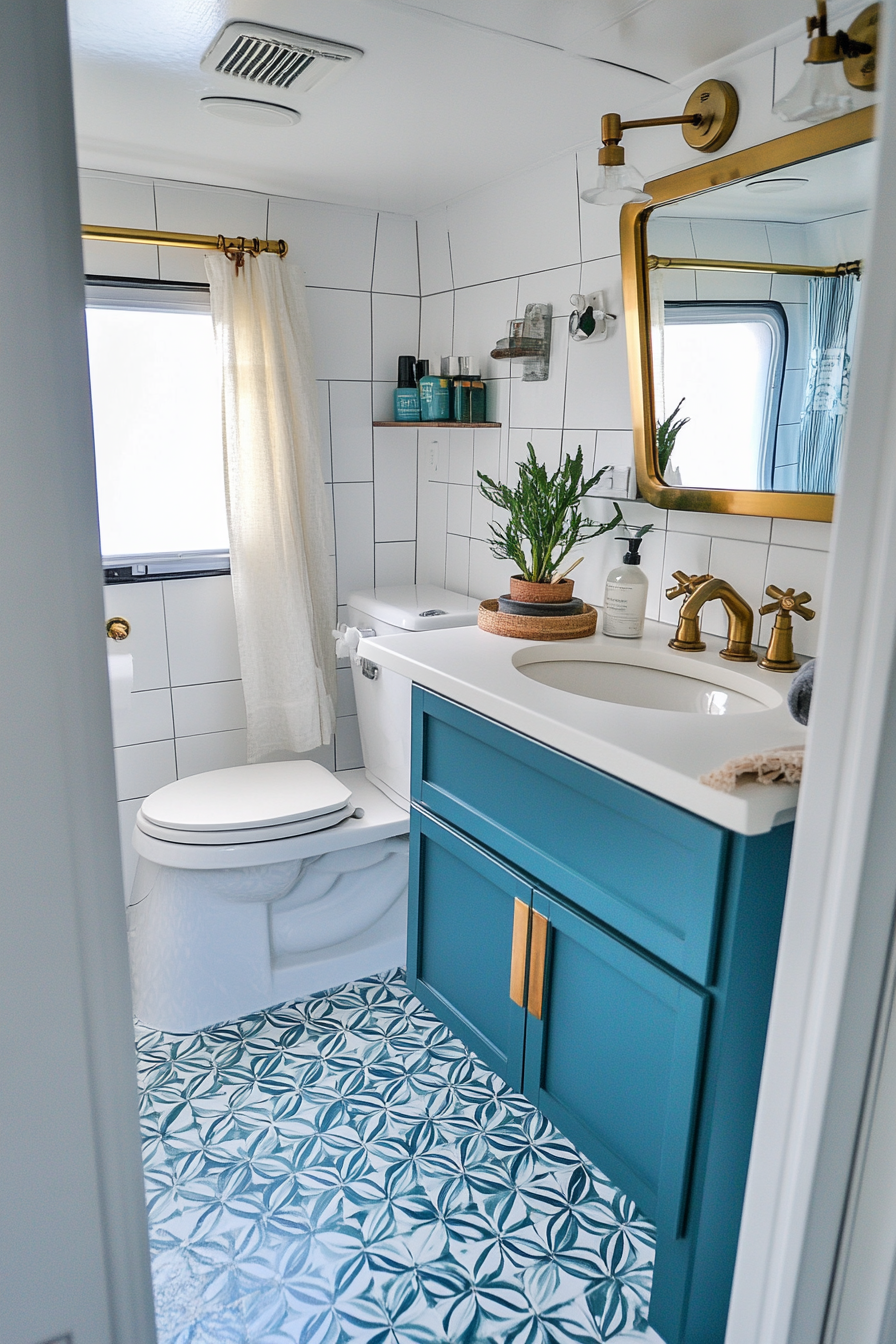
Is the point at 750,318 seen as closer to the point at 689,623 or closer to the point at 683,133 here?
the point at 683,133

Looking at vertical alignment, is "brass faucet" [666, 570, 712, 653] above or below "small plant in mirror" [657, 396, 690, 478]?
below

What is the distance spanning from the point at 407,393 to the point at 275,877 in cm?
134

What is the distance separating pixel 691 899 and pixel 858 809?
391 millimetres

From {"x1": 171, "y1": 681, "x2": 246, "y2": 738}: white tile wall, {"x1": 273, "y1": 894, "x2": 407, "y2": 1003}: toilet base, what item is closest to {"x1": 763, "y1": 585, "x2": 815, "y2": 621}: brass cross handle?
{"x1": 273, "y1": 894, "x2": 407, "y2": 1003}: toilet base

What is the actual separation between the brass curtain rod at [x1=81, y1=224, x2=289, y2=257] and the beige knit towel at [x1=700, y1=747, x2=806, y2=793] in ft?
6.08

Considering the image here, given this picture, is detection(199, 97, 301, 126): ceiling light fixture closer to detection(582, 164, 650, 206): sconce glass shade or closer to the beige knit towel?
detection(582, 164, 650, 206): sconce glass shade

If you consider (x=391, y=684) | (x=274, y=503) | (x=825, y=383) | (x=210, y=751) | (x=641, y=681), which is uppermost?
(x=825, y=383)

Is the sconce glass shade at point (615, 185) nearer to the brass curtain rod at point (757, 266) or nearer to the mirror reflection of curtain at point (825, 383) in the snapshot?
the brass curtain rod at point (757, 266)

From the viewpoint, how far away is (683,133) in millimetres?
1615

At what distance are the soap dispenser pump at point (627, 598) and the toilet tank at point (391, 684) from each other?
Answer: 1.72ft

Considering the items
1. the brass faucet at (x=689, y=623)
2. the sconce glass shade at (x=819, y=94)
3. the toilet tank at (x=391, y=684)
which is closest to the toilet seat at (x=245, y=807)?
the toilet tank at (x=391, y=684)

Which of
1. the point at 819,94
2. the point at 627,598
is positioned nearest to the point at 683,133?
the point at 819,94

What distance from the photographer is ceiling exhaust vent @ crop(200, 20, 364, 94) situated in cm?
140

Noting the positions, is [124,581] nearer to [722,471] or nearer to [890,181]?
[722,471]
